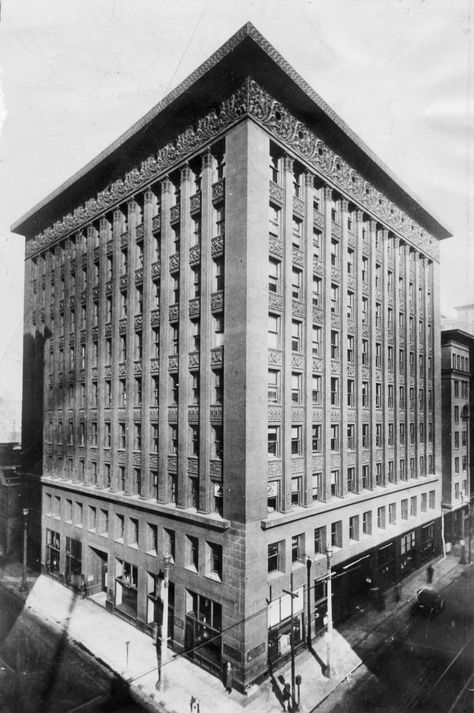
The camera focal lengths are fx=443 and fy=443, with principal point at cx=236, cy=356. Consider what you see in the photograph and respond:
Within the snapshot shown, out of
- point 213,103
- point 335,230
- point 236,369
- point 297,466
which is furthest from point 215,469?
point 213,103

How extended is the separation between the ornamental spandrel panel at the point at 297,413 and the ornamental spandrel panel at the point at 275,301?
18.6 feet

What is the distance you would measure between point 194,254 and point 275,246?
15.7 feet

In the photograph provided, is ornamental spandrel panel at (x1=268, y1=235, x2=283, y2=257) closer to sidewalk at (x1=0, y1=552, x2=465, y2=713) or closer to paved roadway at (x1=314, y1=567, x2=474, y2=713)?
sidewalk at (x1=0, y1=552, x2=465, y2=713)

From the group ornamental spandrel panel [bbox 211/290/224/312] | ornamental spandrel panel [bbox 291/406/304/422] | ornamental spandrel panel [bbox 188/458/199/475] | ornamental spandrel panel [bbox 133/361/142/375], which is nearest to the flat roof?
ornamental spandrel panel [bbox 211/290/224/312]

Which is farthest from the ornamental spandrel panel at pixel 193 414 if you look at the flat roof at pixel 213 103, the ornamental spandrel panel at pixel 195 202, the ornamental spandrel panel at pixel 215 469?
the flat roof at pixel 213 103

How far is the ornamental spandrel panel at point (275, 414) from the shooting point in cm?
2333

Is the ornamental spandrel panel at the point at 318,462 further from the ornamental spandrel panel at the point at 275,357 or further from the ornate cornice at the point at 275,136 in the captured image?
the ornate cornice at the point at 275,136

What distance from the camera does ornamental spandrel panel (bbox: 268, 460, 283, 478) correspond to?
23125 mm

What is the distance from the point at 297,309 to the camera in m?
25.7

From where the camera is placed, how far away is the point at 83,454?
111ft

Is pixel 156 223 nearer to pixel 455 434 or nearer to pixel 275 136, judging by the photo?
pixel 275 136

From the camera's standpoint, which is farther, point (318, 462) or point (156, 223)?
point (156, 223)

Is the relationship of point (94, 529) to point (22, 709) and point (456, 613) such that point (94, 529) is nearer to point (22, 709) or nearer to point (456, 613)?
point (22, 709)

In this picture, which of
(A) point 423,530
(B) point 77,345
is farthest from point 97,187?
(A) point 423,530
